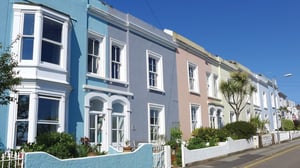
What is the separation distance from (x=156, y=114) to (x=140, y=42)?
14.7ft

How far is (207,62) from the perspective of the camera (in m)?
26.4

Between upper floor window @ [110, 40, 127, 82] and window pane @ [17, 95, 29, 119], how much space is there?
5.28 m

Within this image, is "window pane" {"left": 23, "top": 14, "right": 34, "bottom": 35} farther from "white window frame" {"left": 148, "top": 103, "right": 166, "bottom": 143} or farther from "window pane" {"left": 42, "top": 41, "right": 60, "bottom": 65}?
"white window frame" {"left": 148, "top": 103, "right": 166, "bottom": 143}

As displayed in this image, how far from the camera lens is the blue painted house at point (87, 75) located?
1196cm

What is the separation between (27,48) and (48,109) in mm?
2535

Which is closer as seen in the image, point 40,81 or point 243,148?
point 40,81

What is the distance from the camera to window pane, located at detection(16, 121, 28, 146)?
11534mm

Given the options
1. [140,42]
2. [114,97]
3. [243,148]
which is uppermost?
[140,42]

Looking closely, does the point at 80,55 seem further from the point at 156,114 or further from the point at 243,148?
the point at 243,148

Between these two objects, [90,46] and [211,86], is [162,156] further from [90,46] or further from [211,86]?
[211,86]

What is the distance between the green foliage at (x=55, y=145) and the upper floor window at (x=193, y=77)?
1338cm

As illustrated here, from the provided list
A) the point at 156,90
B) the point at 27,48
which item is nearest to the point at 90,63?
the point at 27,48

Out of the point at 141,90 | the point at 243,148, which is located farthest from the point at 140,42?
the point at 243,148

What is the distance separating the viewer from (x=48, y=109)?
12500mm
